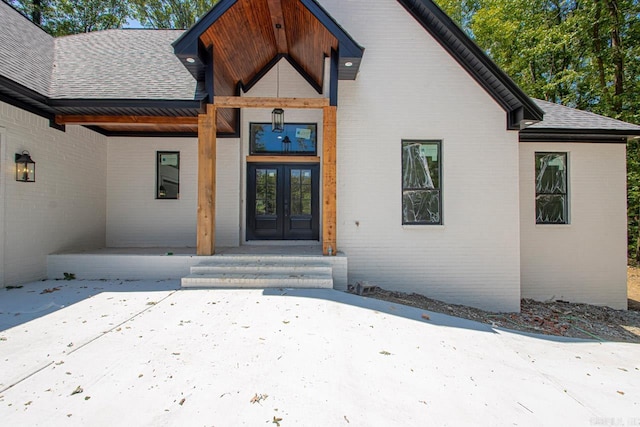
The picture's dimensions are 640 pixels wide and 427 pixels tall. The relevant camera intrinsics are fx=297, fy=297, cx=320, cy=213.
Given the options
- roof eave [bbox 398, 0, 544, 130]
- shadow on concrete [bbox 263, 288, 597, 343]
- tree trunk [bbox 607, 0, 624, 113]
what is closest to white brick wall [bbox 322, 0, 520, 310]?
roof eave [bbox 398, 0, 544, 130]

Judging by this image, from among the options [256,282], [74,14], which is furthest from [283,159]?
[74,14]

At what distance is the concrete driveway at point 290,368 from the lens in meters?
2.13

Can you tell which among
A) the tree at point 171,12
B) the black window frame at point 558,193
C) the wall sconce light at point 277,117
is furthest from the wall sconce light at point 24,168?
the tree at point 171,12

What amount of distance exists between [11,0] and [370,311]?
21136mm

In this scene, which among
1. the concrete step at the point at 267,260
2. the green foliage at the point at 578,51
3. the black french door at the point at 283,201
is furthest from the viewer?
the green foliage at the point at 578,51

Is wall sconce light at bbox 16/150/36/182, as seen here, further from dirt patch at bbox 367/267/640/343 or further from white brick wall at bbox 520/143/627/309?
white brick wall at bbox 520/143/627/309

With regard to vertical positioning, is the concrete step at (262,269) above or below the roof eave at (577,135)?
below

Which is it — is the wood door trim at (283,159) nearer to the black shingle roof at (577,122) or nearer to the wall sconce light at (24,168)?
the wall sconce light at (24,168)

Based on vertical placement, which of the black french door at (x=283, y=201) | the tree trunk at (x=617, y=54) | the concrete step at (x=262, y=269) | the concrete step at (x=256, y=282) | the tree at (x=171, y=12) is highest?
the tree at (x=171, y=12)

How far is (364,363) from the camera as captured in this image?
2.79 meters

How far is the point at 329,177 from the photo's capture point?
18.2ft

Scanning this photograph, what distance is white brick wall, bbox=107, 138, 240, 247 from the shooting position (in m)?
7.60

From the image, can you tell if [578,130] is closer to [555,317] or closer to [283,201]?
[555,317]

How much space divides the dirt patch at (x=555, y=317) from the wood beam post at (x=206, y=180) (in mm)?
3221
